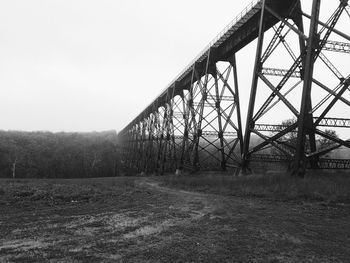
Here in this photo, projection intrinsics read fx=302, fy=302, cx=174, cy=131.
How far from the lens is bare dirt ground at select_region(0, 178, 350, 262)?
418cm

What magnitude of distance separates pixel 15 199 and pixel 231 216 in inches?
275

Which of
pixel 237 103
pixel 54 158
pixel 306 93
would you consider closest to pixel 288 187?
pixel 306 93

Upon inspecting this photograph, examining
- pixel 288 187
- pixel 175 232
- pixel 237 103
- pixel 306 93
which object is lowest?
pixel 175 232

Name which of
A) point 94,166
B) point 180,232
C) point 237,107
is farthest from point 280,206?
point 94,166

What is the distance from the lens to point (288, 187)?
9883 mm

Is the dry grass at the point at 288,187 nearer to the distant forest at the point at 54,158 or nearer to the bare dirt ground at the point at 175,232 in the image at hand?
the bare dirt ground at the point at 175,232

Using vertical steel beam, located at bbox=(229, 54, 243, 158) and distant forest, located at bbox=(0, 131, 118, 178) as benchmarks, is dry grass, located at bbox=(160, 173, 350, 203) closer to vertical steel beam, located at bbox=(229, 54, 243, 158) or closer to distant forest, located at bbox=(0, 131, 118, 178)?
vertical steel beam, located at bbox=(229, 54, 243, 158)

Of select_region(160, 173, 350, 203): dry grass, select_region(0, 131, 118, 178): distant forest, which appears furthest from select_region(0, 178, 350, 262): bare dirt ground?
select_region(0, 131, 118, 178): distant forest

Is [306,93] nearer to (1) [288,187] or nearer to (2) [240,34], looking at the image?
(1) [288,187]

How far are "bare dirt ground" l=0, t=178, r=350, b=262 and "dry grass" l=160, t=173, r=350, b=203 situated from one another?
→ 2.25ft

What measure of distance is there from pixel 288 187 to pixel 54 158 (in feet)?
176

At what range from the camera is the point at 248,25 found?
15.6 meters

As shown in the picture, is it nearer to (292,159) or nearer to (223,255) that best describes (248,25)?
(292,159)

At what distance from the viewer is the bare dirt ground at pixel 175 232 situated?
4180 millimetres
